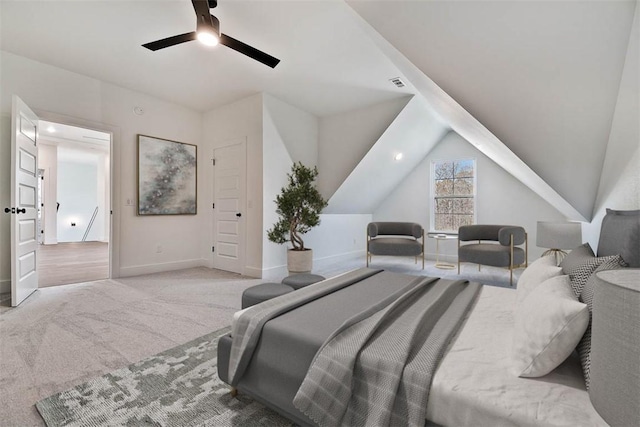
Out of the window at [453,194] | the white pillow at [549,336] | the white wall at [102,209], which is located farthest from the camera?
the white wall at [102,209]

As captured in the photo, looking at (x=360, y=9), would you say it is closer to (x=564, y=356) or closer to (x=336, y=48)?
(x=336, y=48)

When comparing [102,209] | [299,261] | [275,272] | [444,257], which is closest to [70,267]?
[275,272]

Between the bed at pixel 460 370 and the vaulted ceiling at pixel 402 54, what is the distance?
33.0 inches

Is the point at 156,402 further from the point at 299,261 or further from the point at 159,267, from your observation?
the point at 159,267

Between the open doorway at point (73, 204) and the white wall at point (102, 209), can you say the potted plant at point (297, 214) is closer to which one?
the open doorway at point (73, 204)

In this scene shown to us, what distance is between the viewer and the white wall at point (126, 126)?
11.1ft

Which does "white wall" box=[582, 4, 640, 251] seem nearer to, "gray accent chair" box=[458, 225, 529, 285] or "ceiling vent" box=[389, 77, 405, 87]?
"gray accent chair" box=[458, 225, 529, 285]

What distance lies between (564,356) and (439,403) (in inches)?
17.2

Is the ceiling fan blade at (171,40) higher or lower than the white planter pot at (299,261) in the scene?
higher

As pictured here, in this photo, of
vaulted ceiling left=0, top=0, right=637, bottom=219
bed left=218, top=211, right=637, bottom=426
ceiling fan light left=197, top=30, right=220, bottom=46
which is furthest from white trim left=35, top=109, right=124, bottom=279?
bed left=218, top=211, right=637, bottom=426

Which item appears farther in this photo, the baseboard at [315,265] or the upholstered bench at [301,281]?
the baseboard at [315,265]

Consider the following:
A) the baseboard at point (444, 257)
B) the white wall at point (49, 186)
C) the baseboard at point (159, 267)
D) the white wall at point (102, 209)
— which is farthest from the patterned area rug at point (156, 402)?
the white wall at point (102, 209)

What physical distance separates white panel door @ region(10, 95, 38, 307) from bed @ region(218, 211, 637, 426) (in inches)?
117

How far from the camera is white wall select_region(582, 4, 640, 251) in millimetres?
1329
